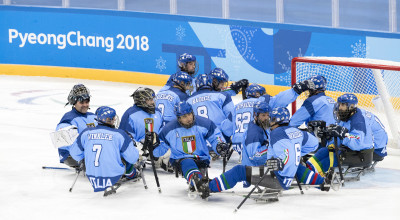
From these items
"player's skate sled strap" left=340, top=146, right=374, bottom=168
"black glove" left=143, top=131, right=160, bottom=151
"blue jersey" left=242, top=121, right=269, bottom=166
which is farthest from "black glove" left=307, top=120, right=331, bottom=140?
"black glove" left=143, top=131, right=160, bottom=151

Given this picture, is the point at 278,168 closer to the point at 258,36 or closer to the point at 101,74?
the point at 258,36

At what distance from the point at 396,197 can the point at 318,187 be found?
82 cm

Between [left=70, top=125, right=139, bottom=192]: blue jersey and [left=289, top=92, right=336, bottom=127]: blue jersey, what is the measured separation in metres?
2.34

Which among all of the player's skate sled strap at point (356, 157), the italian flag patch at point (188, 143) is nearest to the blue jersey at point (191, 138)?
the italian flag patch at point (188, 143)

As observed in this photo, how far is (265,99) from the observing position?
985 centimetres

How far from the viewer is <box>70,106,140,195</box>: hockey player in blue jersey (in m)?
8.20

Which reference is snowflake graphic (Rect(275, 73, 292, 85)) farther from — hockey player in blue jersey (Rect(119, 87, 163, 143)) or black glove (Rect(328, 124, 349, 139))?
black glove (Rect(328, 124, 349, 139))

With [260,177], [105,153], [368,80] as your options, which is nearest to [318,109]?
[368,80]

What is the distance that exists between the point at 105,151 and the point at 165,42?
7765 millimetres

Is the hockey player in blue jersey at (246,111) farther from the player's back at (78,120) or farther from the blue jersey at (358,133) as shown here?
the player's back at (78,120)

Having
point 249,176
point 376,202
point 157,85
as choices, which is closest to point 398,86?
point 376,202

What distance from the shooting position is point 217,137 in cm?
861

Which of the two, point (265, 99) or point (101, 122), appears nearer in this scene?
point (101, 122)

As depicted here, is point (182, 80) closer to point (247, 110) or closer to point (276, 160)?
point (247, 110)
